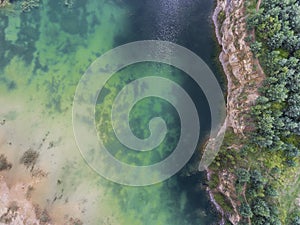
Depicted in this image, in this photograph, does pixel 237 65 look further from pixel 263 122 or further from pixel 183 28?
pixel 183 28

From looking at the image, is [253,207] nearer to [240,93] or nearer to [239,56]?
[240,93]

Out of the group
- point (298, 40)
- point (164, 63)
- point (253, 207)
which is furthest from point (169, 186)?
point (298, 40)

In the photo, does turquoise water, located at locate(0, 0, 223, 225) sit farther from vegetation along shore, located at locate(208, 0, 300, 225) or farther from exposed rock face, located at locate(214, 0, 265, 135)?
vegetation along shore, located at locate(208, 0, 300, 225)

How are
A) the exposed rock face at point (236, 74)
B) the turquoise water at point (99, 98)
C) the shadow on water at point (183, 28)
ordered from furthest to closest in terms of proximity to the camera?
the shadow on water at point (183, 28) < the turquoise water at point (99, 98) < the exposed rock face at point (236, 74)

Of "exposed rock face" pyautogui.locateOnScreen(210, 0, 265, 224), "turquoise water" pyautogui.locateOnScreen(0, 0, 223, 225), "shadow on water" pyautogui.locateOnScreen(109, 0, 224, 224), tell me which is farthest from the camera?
"shadow on water" pyautogui.locateOnScreen(109, 0, 224, 224)

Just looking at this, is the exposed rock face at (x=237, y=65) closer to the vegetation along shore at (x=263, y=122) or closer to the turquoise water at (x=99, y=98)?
the vegetation along shore at (x=263, y=122)

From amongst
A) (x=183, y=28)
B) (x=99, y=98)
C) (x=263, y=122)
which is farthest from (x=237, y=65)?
(x=99, y=98)

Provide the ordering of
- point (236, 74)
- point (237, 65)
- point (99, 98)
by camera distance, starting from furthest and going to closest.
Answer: point (99, 98) < point (236, 74) < point (237, 65)

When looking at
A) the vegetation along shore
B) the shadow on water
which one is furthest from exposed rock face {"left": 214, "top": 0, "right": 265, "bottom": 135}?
the shadow on water

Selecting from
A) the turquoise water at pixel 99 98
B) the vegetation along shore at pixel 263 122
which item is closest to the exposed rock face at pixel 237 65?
the vegetation along shore at pixel 263 122
